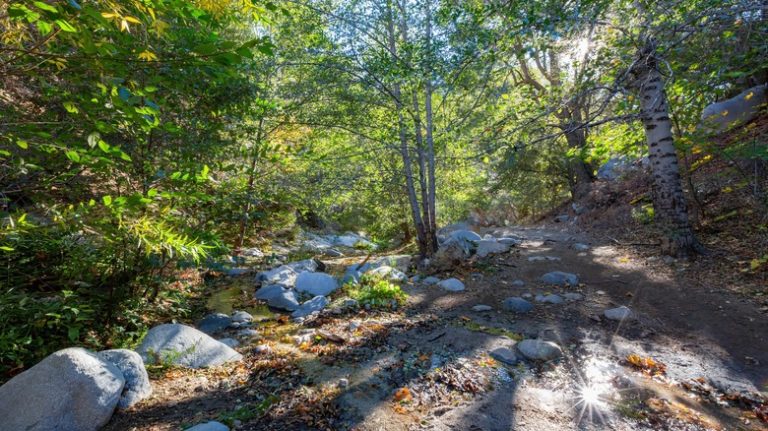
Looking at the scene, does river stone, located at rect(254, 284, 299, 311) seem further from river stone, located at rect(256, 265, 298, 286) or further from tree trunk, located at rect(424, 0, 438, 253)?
tree trunk, located at rect(424, 0, 438, 253)

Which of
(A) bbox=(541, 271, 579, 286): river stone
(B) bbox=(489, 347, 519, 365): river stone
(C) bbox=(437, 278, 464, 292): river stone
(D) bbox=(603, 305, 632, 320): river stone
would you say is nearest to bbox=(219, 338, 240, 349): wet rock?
(B) bbox=(489, 347, 519, 365): river stone

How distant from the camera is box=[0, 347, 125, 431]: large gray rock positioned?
250 cm

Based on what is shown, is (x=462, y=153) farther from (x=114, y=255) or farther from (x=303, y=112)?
(x=114, y=255)

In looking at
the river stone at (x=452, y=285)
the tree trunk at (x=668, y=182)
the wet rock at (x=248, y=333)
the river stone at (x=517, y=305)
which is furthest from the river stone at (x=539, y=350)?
the tree trunk at (x=668, y=182)

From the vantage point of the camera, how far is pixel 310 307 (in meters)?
5.88

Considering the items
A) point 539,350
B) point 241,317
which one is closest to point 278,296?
point 241,317

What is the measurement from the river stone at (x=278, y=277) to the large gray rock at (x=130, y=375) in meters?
4.03

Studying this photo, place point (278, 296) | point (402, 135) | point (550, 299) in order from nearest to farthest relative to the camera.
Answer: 1. point (550, 299)
2. point (278, 296)
3. point (402, 135)

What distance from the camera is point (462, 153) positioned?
8.83m

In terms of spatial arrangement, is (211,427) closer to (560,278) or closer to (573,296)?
(573,296)

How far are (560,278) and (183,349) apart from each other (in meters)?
6.16

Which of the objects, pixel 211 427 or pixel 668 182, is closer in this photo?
pixel 211 427

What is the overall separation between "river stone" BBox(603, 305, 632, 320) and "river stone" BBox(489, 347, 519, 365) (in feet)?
6.34

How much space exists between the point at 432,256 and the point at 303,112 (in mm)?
4392
